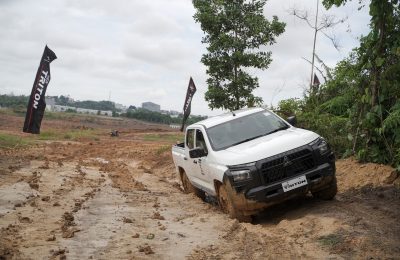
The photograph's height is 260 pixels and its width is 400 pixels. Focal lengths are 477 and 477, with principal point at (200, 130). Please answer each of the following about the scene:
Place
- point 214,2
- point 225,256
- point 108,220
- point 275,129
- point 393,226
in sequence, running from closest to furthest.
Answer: point 225,256
point 393,226
point 108,220
point 275,129
point 214,2

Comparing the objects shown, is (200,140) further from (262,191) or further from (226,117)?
(262,191)

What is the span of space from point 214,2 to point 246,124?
409 inches

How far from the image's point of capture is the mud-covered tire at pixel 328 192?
26.8 feet

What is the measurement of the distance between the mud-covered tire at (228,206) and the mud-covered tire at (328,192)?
4.89 ft

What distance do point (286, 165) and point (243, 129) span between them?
62.4 inches

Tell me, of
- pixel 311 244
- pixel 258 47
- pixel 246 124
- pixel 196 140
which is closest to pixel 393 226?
pixel 311 244

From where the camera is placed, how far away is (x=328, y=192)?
27.2ft

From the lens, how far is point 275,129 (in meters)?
8.94

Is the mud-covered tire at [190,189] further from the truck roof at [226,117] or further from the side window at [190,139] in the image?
the truck roof at [226,117]

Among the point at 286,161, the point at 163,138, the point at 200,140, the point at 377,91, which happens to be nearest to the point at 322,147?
the point at 286,161

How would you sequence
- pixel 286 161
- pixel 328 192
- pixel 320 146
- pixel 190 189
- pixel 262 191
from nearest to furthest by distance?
pixel 262 191 → pixel 286 161 → pixel 320 146 → pixel 328 192 → pixel 190 189

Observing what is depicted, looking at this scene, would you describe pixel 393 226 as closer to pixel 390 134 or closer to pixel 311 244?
pixel 311 244

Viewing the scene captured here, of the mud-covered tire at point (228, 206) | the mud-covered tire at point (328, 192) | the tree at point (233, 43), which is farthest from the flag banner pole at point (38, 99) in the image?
the mud-covered tire at point (328, 192)

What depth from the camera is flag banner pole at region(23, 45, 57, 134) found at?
21.0 meters
